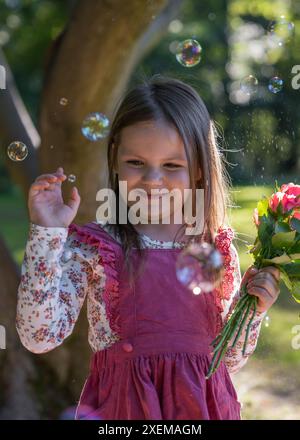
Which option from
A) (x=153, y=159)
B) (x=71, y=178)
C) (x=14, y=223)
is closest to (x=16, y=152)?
(x=71, y=178)

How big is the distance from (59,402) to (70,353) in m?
0.30

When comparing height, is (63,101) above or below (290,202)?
above

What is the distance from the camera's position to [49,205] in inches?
73.5

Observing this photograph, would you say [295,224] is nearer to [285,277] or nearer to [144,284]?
[285,277]

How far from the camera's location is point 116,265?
200cm

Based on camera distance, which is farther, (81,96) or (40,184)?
(81,96)

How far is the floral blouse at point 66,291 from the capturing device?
5.92 ft

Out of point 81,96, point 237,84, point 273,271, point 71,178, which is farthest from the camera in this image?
point 81,96

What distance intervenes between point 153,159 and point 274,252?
1.35 feet

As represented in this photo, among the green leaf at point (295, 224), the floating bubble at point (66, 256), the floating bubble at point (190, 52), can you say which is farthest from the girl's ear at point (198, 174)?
the floating bubble at point (190, 52)

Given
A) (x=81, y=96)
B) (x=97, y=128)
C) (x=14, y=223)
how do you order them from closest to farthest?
(x=97, y=128)
(x=81, y=96)
(x=14, y=223)

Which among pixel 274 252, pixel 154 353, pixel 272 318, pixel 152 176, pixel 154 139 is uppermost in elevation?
pixel 154 139

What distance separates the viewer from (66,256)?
6.46 ft
